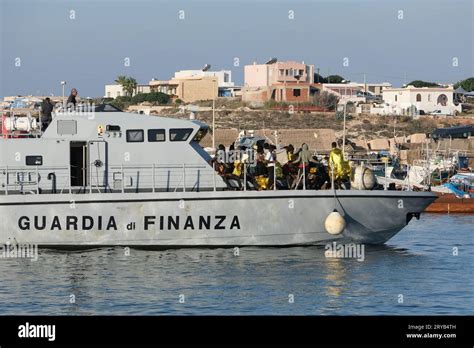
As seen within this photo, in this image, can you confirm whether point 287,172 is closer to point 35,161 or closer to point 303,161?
point 303,161

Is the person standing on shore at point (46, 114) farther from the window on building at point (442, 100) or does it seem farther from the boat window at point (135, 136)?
the window on building at point (442, 100)

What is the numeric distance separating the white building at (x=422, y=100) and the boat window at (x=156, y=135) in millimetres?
85503

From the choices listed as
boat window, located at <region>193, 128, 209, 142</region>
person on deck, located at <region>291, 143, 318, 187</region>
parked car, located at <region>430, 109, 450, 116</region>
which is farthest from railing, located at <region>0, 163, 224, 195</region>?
parked car, located at <region>430, 109, 450, 116</region>

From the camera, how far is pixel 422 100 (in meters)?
117

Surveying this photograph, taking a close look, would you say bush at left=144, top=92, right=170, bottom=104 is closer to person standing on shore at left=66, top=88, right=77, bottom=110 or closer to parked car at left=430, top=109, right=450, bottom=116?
parked car at left=430, top=109, right=450, bottom=116

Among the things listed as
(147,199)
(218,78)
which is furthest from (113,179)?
(218,78)

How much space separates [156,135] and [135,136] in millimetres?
576

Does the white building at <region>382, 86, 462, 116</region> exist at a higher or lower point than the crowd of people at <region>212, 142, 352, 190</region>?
higher

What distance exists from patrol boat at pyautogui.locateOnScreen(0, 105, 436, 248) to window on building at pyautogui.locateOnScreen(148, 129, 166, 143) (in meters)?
0.03

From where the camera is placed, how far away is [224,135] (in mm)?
81812

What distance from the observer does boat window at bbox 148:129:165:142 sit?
28.2m
